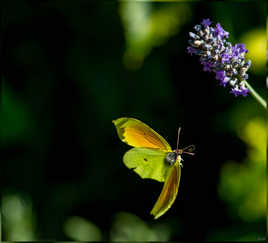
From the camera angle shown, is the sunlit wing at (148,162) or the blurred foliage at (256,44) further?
the blurred foliage at (256,44)

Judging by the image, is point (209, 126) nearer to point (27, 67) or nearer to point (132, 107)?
point (132, 107)

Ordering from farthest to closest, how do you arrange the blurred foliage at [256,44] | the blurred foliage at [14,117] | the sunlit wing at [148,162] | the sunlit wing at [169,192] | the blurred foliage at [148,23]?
1. the blurred foliage at [14,117]
2. the blurred foliage at [256,44]
3. the blurred foliage at [148,23]
4. the sunlit wing at [148,162]
5. the sunlit wing at [169,192]

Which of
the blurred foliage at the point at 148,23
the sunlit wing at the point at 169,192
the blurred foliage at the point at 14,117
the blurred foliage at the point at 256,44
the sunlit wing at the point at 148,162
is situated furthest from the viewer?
the blurred foliage at the point at 14,117

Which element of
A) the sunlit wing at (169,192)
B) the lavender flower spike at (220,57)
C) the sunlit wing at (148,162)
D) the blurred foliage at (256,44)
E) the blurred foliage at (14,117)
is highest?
the blurred foliage at (256,44)

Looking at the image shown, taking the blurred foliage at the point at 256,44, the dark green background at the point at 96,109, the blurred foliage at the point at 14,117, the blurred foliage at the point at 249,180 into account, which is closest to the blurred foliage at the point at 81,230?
the dark green background at the point at 96,109

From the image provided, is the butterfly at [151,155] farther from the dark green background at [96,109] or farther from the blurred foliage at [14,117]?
the blurred foliage at [14,117]

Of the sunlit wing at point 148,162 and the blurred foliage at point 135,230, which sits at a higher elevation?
the sunlit wing at point 148,162
